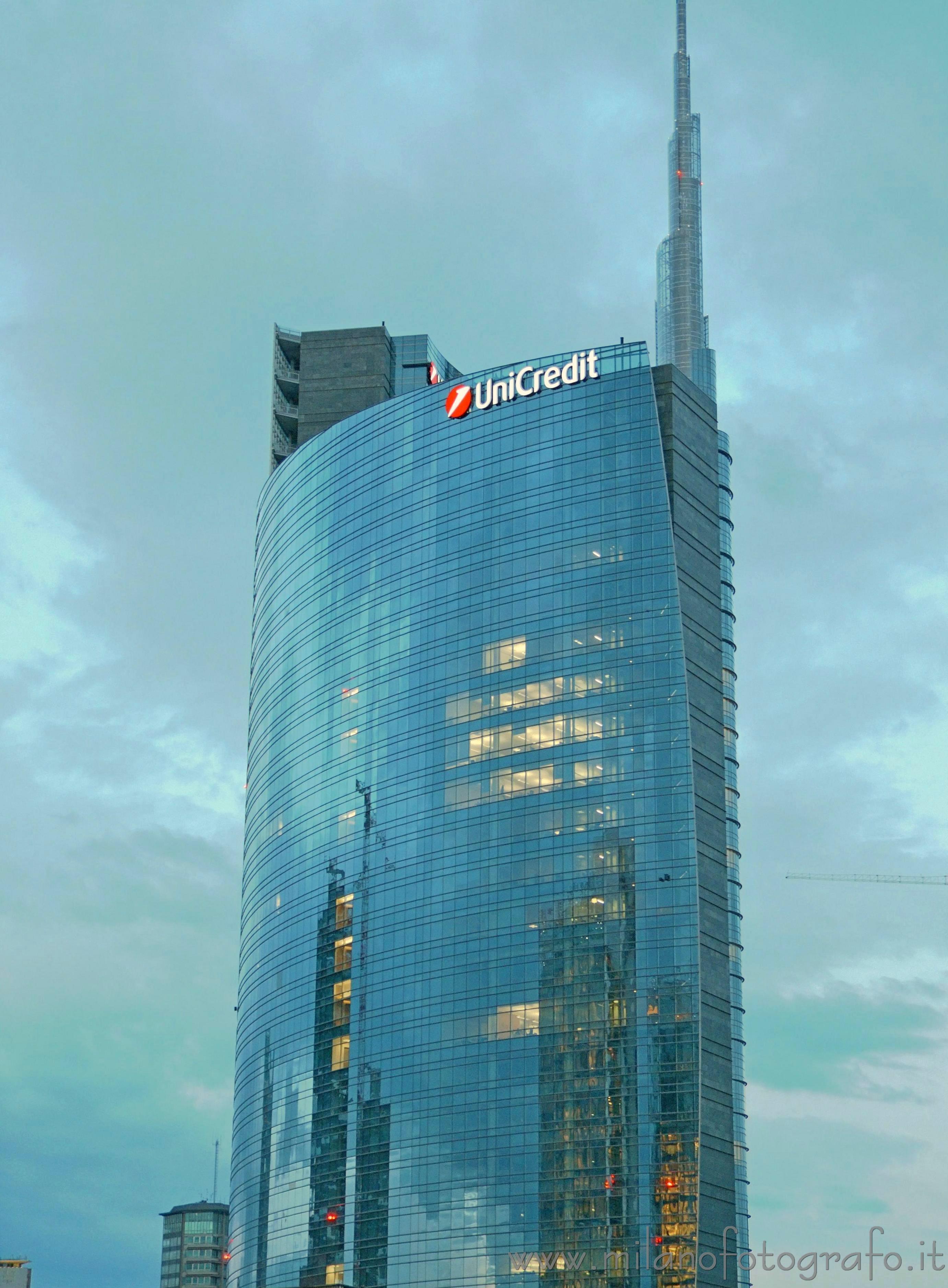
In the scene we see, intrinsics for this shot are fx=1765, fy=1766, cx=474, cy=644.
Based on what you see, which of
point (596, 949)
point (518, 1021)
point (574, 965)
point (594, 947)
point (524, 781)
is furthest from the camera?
point (524, 781)

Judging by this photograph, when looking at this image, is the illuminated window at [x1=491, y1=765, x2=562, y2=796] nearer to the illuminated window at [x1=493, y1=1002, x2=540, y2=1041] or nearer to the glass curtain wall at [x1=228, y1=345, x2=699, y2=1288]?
the glass curtain wall at [x1=228, y1=345, x2=699, y2=1288]

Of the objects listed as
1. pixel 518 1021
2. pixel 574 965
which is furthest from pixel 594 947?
pixel 518 1021

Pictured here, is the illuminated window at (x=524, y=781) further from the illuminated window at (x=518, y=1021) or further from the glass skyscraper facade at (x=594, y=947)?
the illuminated window at (x=518, y=1021)

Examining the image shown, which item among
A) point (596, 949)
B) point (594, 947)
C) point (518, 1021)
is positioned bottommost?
point (518, 1021)

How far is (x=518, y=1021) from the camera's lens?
186500mm

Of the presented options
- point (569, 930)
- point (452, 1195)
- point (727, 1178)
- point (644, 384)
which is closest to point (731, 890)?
point (569, 930)

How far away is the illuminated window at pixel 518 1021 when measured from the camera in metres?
185

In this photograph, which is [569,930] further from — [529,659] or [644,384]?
[644,384]

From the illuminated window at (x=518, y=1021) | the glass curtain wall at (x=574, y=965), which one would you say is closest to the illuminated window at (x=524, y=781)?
the glass curtain wall at (x=574, y=965)

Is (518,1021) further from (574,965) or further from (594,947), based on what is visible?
(594,947)

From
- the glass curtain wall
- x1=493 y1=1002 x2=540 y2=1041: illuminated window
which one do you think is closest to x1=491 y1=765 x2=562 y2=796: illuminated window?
the glass curtain wall

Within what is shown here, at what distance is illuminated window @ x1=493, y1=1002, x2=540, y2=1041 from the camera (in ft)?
607

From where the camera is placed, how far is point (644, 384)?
643 ft

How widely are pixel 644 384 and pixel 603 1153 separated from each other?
82.3 m
